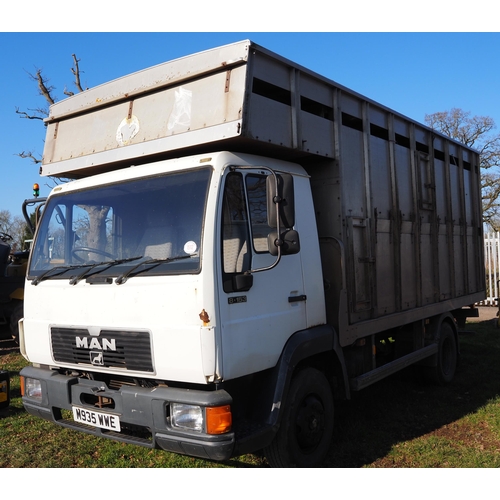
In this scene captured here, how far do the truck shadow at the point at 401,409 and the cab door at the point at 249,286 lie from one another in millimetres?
1441

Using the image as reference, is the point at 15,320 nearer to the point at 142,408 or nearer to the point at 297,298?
the point at 142,408

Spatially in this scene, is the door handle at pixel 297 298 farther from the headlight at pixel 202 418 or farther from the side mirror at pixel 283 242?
the headlight at pixel 202 418

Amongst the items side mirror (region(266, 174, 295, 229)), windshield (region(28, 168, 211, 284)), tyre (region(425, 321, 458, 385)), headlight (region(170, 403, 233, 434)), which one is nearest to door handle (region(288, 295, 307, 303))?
side mirror (region(266, 174, 295, 229))

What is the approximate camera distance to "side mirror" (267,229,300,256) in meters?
3.63

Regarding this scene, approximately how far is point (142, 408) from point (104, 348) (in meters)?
0.57

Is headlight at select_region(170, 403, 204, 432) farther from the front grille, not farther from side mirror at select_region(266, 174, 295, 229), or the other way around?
side mirror at select_region(266, 174, 295, 229)

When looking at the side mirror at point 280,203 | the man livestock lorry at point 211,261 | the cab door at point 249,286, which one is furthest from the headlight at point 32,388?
the side mirror at point 280,203

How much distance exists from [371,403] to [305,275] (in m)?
2.68

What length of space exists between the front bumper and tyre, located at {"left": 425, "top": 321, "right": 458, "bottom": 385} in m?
4.34

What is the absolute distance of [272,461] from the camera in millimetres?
3924

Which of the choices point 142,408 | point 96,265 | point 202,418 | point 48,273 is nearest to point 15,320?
point 48,273

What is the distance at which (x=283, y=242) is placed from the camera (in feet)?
11.9

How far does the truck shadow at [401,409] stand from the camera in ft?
15.7

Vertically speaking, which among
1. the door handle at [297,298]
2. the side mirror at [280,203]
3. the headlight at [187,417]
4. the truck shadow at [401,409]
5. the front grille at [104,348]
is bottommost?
the truck shadow at [401,409]
